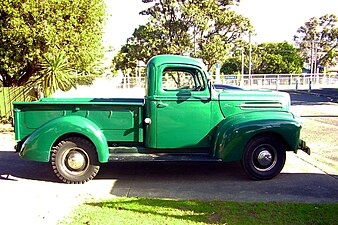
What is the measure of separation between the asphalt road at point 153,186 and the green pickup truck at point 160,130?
1.15ft

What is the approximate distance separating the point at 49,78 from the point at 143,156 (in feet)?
24.7

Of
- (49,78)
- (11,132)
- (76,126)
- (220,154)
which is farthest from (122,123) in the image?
(49,78)

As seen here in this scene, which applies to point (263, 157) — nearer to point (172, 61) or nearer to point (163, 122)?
point (163, 122)

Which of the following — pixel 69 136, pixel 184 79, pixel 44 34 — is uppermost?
pixel 44 34

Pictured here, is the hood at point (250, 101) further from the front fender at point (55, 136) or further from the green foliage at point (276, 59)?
the green foliage at point (276, 59)

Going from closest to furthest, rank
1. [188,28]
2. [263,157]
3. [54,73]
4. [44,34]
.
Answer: [263,157] → [44,34] → [54,73] → [188,28]

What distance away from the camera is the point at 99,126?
5730mm

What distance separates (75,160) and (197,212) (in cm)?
237

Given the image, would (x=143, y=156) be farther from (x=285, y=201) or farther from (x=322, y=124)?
(x=322, y=124)

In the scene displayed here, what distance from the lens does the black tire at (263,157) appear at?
5.70 meters

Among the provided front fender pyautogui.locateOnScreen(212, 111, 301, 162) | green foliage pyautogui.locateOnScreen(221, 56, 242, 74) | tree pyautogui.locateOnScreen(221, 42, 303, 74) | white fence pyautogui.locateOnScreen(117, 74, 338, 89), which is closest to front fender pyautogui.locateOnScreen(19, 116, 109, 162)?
front fender pyautogui.locateOnScreen(212, 111, 301, 162)

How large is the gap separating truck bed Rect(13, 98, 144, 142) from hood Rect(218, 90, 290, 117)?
1.47 m

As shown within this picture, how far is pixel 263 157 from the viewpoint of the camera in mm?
5734

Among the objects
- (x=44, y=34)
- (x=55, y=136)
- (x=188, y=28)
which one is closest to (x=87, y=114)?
(x=55, y=136)
